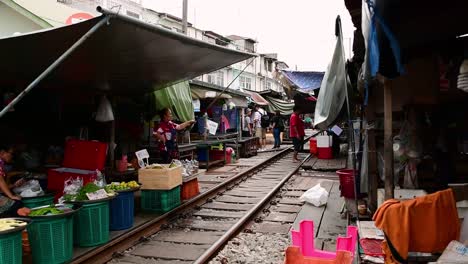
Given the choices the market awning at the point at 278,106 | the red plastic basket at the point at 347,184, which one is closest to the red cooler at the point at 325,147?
the market awning at the point at 278,106

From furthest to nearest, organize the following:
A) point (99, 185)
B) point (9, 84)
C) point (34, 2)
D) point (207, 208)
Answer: point (34, 2) → point (207, 208) → point (9, 84) → point (99, 185)

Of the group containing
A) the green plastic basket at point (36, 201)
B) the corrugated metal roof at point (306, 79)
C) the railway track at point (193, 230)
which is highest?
the corrugated metal roof at point (306, 79)

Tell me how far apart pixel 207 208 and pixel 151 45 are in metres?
3.92

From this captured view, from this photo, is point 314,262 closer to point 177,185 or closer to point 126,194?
point 126,194

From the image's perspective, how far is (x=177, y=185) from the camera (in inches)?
293

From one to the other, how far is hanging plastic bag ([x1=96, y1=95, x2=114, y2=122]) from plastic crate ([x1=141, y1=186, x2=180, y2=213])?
211 cm

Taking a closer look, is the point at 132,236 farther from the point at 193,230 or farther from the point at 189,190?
the point at 189,190

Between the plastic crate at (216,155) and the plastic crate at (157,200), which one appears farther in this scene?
the plastic crate at (216,155)

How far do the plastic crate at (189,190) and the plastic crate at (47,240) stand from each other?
3.69 m

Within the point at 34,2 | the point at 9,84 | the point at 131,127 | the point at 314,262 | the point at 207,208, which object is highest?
the point at 34,2

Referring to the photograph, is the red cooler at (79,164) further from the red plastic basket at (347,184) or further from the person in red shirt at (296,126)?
the person in red shirt at (296,126)

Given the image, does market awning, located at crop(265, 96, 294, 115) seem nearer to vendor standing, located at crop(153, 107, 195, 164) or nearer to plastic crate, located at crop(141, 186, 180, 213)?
vendor standing, located at crop(153, 107, 195, 164)

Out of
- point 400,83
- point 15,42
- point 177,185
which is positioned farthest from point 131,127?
point 400,83

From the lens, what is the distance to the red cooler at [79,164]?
6357mm
